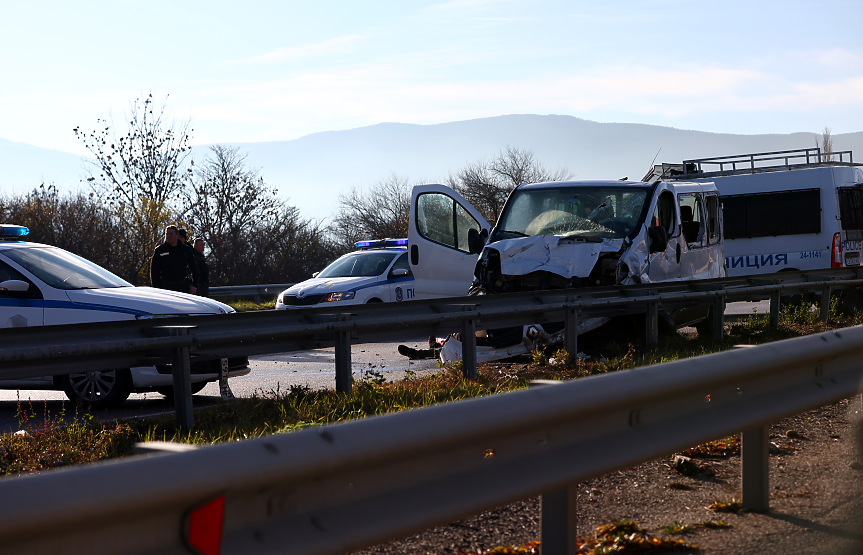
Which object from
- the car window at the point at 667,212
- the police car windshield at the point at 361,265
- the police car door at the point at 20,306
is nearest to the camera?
the police car door at the point at 20,306

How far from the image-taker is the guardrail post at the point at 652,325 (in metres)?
9.50

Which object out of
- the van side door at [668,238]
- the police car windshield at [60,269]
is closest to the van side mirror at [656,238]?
the van side door at [668,238]

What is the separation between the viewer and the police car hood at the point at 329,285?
1541 cm

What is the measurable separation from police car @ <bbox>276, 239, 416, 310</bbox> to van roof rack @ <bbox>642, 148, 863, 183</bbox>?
5.99 meters

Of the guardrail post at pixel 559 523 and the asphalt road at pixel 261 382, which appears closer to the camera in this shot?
the guardrail post at pixel 559 523

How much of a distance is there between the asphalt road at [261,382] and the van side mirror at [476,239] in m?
1.56

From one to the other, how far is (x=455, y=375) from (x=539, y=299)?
50.8 inches

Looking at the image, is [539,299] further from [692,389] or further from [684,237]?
[692,389]

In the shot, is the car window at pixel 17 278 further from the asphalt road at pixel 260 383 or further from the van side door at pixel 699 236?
the van side door at pixel 699 236

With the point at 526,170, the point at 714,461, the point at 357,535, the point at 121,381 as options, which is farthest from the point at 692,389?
the point at 526,170

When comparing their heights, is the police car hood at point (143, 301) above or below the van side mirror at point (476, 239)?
below

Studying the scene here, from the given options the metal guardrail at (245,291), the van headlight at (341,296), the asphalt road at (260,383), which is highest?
the van headlight at (341,296)

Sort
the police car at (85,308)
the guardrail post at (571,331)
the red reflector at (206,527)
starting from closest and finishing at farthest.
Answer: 1. the red reflector at (206,527)
2. the police car at (85,308)
3. the guardrail post at (571,331)

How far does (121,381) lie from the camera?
314 inches
